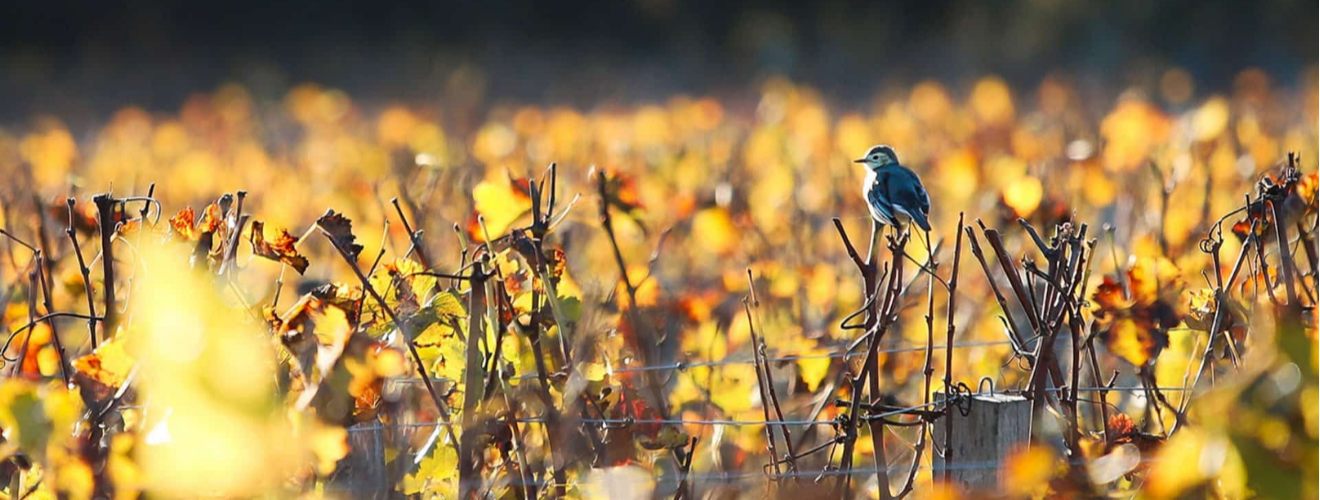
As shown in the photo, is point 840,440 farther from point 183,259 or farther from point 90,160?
point 90,160

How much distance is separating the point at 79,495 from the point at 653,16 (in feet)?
76.3

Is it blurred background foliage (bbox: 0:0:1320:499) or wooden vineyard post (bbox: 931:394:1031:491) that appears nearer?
blurred background foliage (bbox: 0:0:1320:499)

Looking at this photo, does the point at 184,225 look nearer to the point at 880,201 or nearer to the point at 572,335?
the point at 572,335

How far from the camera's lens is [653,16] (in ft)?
80.3

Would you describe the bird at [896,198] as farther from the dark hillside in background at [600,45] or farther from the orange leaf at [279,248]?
the dark hillside in background at [600,45]

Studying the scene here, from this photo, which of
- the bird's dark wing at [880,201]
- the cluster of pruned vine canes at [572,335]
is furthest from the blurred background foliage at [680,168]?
the bird's dark wing at [880,201]

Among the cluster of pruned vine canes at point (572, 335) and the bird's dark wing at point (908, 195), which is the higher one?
the bird's dark wing at point (908, 195)

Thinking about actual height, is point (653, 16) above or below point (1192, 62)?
above

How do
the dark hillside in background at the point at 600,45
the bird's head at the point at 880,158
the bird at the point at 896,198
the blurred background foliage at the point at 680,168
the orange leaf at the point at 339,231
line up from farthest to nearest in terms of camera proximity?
the dark hillside in background at the point at 600,45 < the bird's head at the point at 880,158 < the bird at the point at 896,198 < the orange leaf at the point at 339,231 < the blurred background foliage at the point at 680,168

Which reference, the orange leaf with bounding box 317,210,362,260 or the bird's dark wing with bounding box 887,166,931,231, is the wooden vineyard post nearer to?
the bird's dark wing with bounding box 887,166,931,231

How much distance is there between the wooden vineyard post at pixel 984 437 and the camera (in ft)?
5.85

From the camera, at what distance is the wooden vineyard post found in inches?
70.2

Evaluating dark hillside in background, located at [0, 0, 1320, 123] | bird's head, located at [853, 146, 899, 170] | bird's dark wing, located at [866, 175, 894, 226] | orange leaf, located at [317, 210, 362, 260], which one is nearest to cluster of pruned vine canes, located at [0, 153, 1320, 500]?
orange leaf, located at [317, 210, 362, 260]

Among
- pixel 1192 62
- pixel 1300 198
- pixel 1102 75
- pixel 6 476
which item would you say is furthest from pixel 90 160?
pixel 1192 62
